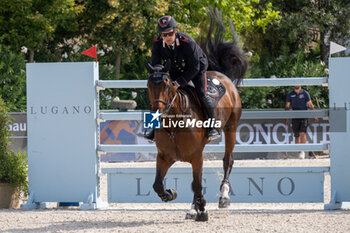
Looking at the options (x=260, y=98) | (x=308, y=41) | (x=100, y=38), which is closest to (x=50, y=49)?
(x=100, y=38)

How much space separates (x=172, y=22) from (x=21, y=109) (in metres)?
11.4

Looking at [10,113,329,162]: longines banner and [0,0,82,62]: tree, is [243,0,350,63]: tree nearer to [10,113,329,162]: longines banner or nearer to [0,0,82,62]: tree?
[0,0,82,62]: tree

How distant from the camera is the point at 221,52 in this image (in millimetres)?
8250

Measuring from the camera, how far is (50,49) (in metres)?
21.2

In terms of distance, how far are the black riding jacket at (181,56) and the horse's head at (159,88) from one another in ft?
1.54

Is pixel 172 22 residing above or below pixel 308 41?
below

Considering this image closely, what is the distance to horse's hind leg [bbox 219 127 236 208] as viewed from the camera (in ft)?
24.2

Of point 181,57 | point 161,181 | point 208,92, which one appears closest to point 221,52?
point 208,92

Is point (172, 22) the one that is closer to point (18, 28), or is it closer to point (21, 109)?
point (21, 109)

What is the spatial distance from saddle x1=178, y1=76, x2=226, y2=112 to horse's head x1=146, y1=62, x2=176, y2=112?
0.45 meters

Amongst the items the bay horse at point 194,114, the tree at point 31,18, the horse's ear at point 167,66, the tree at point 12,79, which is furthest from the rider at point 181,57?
the tree at point 31,18

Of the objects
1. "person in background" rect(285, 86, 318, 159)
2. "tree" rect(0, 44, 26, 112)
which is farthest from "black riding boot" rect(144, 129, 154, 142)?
"tree" rect(0, 44, 26, 112)

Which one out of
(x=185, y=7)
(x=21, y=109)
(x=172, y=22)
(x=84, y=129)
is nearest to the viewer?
(x=172, y=22)

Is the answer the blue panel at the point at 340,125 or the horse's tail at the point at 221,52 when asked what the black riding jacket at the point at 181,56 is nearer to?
the horse's tail at the point at 221,52
